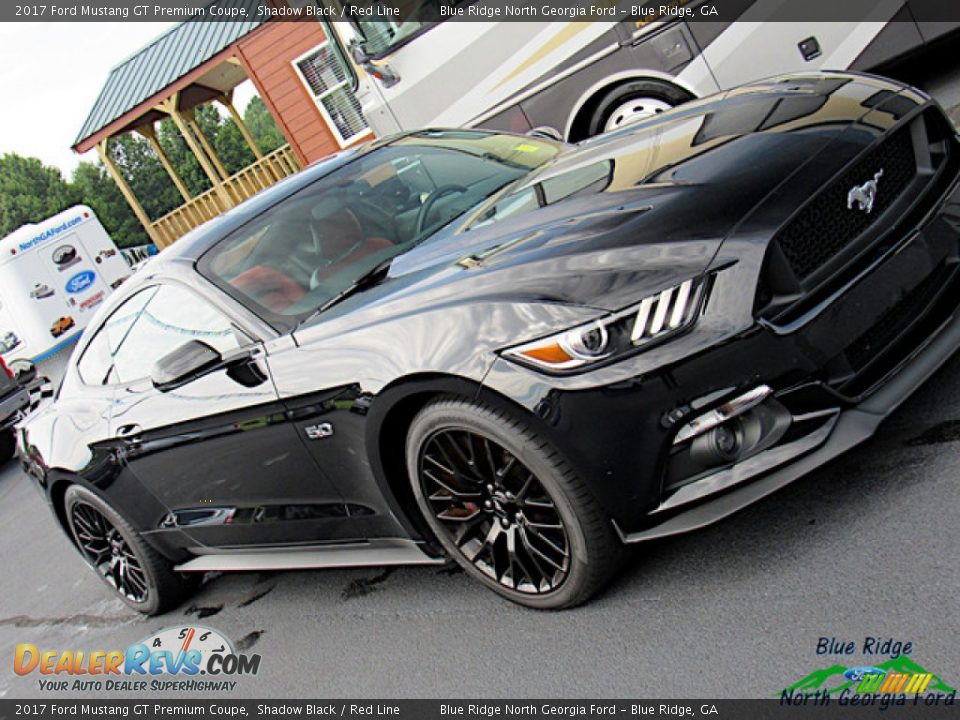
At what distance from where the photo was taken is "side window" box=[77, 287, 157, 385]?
484cm

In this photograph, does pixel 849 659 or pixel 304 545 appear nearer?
pixel 849 659

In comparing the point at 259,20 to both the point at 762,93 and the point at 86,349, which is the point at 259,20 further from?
the point at 762,93

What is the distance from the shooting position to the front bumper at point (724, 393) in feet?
9.36

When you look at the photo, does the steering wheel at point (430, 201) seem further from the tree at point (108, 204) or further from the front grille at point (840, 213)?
the tree at point (108, 204)

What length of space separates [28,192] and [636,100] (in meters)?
81.5

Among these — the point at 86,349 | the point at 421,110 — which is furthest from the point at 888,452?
the point at 421,110

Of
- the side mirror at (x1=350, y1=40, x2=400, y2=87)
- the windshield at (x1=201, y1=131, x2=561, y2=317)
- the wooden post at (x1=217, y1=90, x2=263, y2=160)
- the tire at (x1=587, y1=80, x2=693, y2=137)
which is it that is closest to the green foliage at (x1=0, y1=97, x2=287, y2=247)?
the wooden post at (x1=217, y1=90, x2=263, y2=160)

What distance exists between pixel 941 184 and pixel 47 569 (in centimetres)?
615

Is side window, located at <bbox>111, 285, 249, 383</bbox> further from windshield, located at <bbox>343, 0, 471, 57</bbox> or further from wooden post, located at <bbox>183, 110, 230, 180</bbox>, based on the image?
wooden post, located at <bbox>183, 110, 230, 180</bbox>

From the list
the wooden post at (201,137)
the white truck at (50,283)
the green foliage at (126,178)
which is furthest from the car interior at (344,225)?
the green foliage at (126,178)

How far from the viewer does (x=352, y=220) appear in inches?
176

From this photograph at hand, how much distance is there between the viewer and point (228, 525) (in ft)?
14.6

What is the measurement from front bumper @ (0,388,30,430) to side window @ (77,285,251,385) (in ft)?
25.8

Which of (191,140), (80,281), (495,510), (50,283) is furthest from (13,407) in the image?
(80,281)
